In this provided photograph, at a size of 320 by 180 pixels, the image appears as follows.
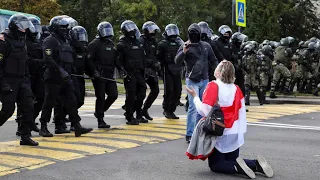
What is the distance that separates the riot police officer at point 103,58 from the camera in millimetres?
11211

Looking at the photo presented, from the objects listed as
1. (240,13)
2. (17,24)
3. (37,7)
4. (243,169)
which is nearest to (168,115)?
(17,24)

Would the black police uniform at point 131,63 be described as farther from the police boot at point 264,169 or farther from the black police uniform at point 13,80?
the police boot at point 264,169

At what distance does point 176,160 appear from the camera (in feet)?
26.6

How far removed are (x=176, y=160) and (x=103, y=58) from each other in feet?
12.4

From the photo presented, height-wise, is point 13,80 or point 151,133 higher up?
point 13,80

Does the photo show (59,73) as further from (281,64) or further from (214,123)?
(281,64)

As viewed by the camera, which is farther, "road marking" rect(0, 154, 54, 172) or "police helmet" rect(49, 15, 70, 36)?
"police helmet" rect(49, 15, 70, 36)

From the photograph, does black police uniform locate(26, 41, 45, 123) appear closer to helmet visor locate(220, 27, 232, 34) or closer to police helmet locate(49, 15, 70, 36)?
police helmet locate(49, 15, 70, 36)

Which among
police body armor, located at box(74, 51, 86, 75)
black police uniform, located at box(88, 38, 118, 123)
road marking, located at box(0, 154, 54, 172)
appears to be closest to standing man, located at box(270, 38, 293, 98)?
black police uniform, located at box(88, 38, 118, 123)

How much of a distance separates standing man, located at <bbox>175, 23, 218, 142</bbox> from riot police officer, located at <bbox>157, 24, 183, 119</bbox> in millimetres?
2679

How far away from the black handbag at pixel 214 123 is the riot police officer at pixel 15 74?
317 centimetres

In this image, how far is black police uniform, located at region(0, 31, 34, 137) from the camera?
8.77 meters

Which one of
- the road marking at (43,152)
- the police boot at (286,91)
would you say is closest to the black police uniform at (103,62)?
the road marking at (43,152)

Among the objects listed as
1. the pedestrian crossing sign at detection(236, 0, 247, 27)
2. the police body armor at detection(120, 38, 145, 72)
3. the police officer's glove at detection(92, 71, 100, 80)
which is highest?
the pedestrian crossing sign at detection(236, 0, 247, 27)
